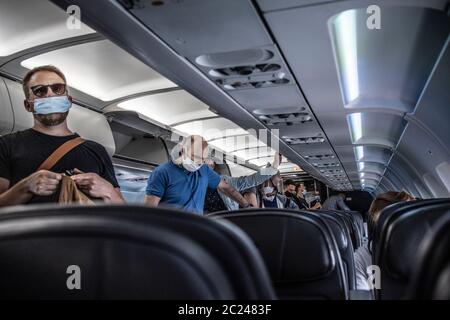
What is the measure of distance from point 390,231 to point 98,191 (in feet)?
5.08

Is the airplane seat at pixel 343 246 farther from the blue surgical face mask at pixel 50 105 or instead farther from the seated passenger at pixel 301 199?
the seated passenger at pixel 301 199

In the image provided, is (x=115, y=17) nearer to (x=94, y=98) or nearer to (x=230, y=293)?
(x=94, y=98)

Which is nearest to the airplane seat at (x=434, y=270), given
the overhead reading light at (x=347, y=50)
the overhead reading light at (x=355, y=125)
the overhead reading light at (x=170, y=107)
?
the overhead reading light at (x=347, y=50)

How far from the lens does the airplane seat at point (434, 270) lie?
0.72m

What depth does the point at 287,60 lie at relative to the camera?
485cm

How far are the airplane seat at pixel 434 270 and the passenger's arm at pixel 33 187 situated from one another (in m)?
1.93

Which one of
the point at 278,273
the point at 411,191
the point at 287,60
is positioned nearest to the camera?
the point at 278,273

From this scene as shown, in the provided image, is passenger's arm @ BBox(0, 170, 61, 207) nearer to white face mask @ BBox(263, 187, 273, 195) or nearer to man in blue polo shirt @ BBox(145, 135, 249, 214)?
man in blue polo shirt @ BBox(145, 135, 249, 214)

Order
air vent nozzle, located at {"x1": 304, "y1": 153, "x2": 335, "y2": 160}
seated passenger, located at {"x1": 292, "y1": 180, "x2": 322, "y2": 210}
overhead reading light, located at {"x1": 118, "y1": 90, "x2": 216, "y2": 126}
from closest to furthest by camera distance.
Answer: overhead reading light, located at {"x1": 118, "y1": 90, "x2": 216, "y2": 126} < seated passenger, located at {"x1": 292, "y1": 180, "x2": 322, "y2": 210} < air vent nozzle, located at {"x1": 304, "y1": 153, "x2": 335, "y2": 160}

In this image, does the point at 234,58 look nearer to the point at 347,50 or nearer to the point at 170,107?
the point at 347,50

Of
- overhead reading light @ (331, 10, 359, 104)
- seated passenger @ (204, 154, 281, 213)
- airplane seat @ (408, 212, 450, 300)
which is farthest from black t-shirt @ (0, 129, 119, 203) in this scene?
seated passenger @ (204, 154, 281, 213)

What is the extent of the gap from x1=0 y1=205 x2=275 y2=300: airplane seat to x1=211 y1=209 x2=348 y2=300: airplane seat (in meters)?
1.39

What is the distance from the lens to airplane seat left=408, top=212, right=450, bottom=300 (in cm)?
72

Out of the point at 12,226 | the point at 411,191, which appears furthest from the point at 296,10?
the point at 411,191
